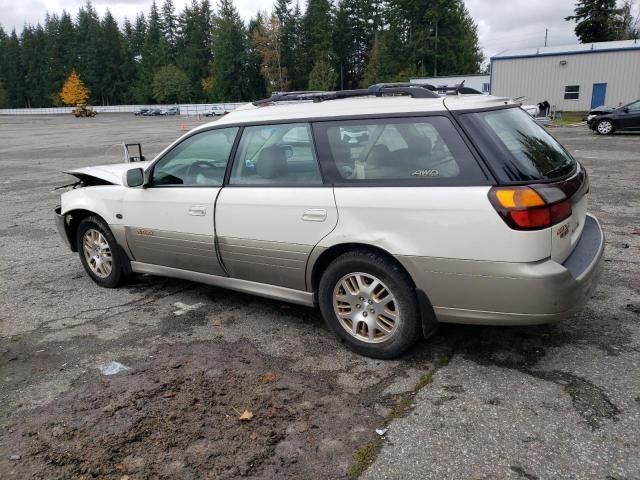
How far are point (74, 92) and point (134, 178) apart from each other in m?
113

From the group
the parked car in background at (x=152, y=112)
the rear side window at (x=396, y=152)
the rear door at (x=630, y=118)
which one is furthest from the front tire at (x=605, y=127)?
the parked car in background at (x=152, y=112)

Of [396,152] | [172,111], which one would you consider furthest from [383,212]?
[172,111]

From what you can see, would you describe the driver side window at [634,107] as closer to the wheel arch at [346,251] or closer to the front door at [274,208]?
the front door at [274,208]

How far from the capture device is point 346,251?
3.62 m

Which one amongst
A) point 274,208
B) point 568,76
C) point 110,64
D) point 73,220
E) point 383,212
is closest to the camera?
point 383,212

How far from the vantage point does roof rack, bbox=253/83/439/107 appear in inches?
145

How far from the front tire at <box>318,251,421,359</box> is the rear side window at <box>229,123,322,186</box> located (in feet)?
2.17

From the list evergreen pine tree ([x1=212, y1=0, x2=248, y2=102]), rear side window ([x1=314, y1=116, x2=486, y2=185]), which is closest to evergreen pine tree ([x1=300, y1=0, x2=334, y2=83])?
evergreen pine tree ([x1=212, y1=0, x2=248, y2=102])

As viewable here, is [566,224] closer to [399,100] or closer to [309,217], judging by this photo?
[399,100]

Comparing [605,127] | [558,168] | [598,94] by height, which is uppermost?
[598,94]

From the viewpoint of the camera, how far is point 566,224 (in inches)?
128

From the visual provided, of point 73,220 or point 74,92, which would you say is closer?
point 73,220

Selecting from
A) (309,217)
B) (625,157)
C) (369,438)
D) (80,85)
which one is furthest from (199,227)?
(80,85)

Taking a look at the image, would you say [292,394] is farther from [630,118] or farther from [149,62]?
[149,62]
